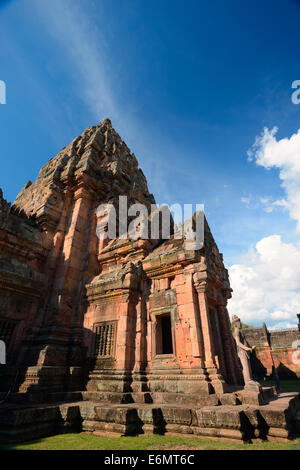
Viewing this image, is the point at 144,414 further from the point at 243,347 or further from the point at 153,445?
the point at 243,347

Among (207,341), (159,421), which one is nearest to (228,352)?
(207,341)

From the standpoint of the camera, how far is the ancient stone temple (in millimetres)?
5512

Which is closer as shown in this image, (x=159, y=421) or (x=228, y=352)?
(x=159, y=421)

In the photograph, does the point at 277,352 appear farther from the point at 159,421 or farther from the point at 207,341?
the point at 159,421

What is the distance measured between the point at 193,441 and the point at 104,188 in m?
12.3

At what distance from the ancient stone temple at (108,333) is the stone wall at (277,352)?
1838 cm

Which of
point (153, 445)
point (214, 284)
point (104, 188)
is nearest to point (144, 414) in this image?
point (153, 445)

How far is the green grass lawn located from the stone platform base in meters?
0.20

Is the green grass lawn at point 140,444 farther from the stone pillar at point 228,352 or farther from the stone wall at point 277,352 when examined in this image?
the stone wall at point 277,352

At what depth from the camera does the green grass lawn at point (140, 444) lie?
4.36 metres

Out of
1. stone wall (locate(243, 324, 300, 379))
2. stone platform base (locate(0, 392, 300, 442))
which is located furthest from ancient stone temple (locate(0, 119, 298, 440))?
stone wall (locate(243, 324, 300, 379))

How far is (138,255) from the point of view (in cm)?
1052

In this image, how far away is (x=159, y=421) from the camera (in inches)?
219

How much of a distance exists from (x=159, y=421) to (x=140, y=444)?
0.97 metres
